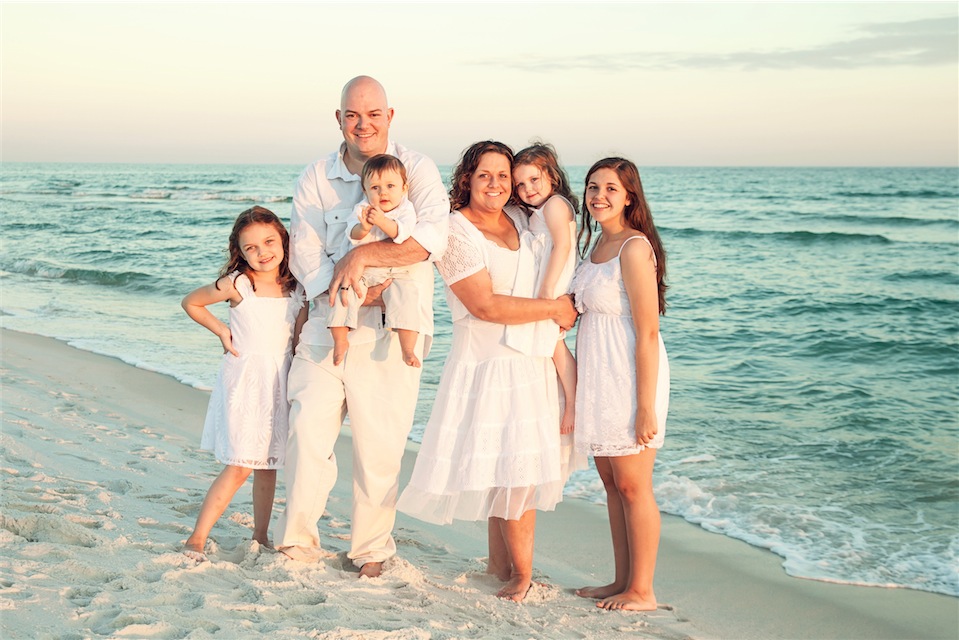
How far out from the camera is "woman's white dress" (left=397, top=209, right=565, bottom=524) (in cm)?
370

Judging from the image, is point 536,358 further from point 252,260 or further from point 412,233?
point 252,260

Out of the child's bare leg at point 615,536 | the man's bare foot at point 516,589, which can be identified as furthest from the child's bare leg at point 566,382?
the man's bare foot at point 516,589

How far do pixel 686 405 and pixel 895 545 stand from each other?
9.60 feet

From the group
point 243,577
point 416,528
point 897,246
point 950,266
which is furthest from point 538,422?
point 897,246

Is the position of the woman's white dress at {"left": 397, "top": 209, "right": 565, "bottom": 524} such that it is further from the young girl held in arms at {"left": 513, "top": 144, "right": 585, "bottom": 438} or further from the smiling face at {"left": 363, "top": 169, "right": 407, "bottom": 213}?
the smiling face at {"left": 363, "top": 169, "right": 407, "bottom": 213}

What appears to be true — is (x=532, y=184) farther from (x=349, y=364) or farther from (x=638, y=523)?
(x=638, y=523)

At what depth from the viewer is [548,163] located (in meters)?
3.74

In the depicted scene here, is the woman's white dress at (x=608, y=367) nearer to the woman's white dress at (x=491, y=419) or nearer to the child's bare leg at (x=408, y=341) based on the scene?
the woman's white dress at (x=491, y=419)

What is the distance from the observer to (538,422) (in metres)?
3.75

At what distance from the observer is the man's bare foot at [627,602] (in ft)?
12.8

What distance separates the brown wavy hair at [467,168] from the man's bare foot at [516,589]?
Answer: 164cm

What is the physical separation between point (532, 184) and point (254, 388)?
147cm

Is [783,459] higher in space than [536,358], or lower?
lower

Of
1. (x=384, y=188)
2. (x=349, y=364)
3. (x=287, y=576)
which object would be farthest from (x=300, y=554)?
(x=384, y=188)
